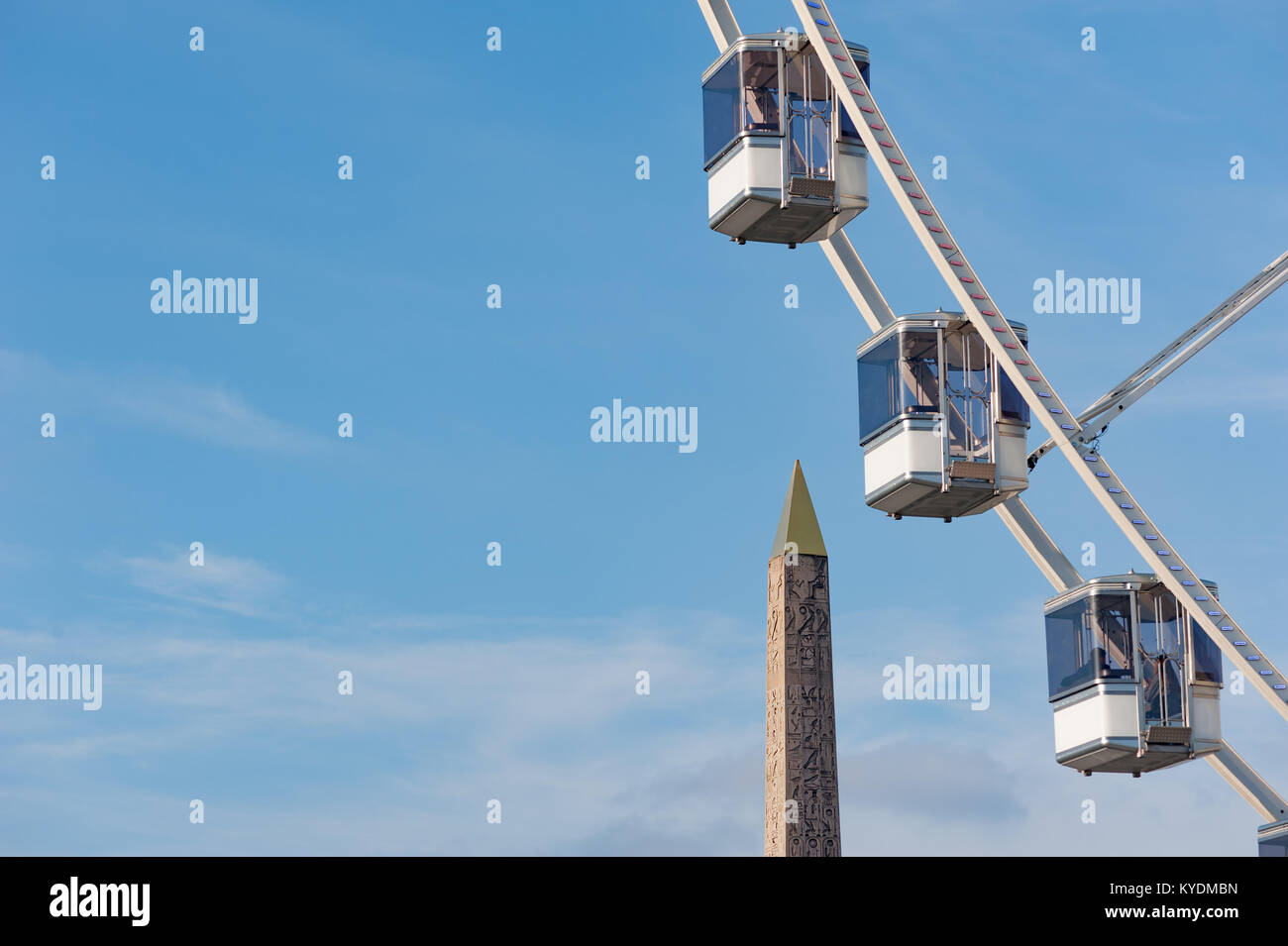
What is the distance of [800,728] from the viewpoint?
3975 centimetres

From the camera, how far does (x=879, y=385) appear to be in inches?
943

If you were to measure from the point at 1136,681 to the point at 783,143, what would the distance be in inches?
240

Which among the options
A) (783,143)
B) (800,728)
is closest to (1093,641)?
(783,143)

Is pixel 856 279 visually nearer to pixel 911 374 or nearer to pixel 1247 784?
pixel 911 374

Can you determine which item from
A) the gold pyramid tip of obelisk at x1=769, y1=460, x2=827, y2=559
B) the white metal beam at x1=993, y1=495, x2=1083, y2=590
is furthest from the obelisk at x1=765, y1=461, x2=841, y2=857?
the white metal beam at x1=993, y1=495, x2=1083, y2=590

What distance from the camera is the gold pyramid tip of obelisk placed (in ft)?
141

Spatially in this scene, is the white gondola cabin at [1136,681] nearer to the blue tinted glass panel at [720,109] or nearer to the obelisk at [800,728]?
the blue tinted glass panel at [720,109]

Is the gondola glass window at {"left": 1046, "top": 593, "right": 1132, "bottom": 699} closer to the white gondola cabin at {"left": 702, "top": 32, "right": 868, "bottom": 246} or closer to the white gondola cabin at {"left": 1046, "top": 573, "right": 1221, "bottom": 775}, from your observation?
the white gondola cabin at {"left": 1046, "top": 573, "right": 1221, "bottom": 775}

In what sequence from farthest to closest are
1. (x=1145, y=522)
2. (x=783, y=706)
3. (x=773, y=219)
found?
(x=783, y=706), (x=773, y=219), (x=1145, y=522)
